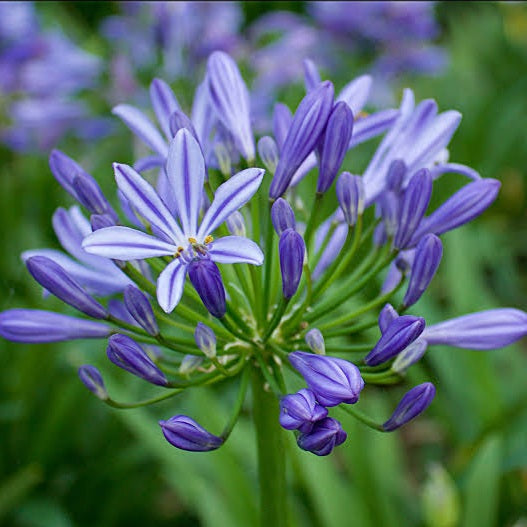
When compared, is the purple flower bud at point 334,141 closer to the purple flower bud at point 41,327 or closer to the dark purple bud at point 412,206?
the dark purple bud at point 412,206

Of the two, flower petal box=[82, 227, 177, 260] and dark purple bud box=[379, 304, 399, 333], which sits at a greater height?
flower petal box=[82, 227, 177, 260]

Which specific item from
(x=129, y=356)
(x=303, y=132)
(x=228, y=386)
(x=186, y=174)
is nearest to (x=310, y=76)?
(x=303, y=132)

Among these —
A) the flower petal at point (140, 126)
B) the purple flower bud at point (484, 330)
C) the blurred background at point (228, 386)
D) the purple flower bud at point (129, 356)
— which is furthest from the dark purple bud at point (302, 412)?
the blurred background at point (228, 386)

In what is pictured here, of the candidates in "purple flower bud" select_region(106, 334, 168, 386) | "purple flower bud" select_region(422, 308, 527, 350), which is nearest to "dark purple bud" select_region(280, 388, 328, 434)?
"purple flower bud" select_region(106, 334, 168, 386)

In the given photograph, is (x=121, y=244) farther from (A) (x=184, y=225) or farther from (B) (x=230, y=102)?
(B) (x=230, y=102)

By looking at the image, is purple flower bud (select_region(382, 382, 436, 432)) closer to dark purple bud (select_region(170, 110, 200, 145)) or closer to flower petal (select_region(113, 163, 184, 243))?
flower petal (select_region(113, 163, 184, 243))

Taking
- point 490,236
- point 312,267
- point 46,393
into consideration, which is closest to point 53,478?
point 46,393

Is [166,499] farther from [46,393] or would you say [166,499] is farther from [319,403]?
[319,403]

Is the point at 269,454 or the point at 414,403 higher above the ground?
the point at 414,403
